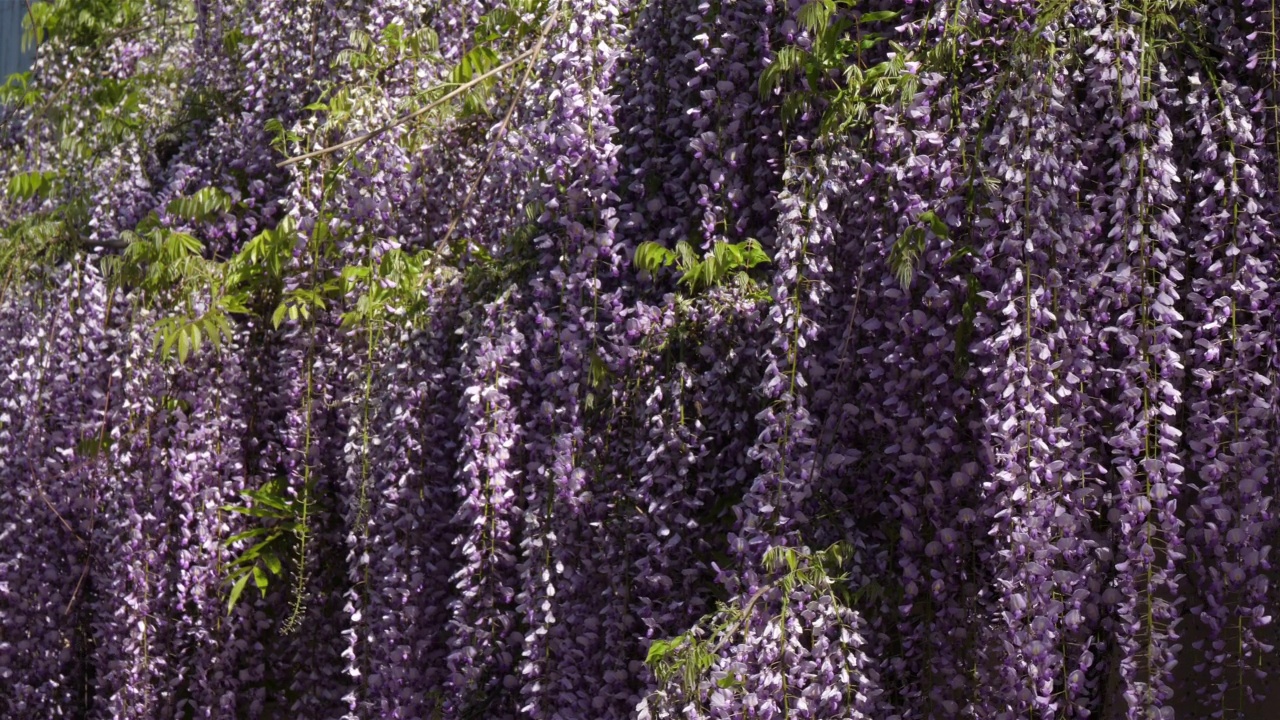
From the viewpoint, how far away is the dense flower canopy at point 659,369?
3137 mm

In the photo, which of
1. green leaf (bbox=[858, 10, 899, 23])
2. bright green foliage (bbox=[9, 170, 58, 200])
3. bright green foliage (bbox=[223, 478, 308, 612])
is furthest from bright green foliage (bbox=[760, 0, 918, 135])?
bright green foliage (bbox=[9, 170, 58, 200])

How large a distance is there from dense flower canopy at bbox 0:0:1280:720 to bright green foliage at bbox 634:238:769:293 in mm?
18

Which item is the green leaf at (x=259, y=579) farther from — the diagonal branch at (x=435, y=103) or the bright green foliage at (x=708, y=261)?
the bright green foliage at (x=708, y=261)

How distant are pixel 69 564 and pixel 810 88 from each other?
127 inches

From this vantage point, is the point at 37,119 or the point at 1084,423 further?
the point at 37,119

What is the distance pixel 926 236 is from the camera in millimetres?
3273

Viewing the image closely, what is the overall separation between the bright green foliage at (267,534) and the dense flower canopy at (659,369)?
Answer: 0.02 metres

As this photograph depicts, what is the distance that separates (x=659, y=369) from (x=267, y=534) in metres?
1.73

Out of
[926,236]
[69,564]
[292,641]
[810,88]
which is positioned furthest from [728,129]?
[69,564]

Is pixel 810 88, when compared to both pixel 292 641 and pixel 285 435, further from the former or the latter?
pixel 292 641

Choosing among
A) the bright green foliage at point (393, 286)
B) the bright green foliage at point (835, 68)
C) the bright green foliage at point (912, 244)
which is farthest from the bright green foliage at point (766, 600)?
the bright green foliage at point (393, 286)

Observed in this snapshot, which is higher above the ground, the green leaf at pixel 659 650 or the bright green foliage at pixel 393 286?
the bright green foliage at pixel 393 286

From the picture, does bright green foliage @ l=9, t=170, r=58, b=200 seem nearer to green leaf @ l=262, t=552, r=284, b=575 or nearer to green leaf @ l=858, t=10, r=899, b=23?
green leaf @ l=262, t=552, r=284, b=575

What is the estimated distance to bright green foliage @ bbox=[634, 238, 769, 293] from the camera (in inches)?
150
